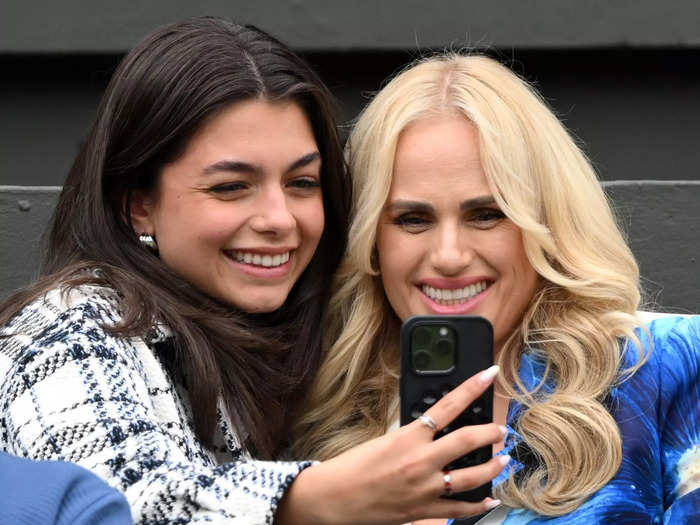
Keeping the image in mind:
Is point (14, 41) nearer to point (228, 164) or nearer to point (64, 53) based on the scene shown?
point (64, 53)

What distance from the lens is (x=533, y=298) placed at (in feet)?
9.82

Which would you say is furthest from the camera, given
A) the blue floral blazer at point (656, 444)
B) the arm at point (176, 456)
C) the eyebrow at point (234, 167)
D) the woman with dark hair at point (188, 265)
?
the eyebrow at point (234, 167)

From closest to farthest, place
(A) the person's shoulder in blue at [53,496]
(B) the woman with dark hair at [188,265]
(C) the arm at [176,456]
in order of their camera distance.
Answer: (A) the person's shoulder in blue at [53,496] → (C) the arm at [176,456] → (B) the woman with dark hair at [188,265]

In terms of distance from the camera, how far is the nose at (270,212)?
2791mm

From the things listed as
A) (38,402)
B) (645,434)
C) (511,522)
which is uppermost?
(38,402)

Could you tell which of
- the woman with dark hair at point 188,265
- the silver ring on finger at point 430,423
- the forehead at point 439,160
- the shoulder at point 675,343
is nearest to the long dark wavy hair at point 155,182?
the woman with dark hair at point 188,265

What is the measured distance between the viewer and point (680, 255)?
3828 mm

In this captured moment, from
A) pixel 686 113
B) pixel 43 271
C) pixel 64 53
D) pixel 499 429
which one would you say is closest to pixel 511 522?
pixel 499 429

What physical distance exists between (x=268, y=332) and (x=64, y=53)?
146 cm

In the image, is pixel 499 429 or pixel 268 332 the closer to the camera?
pixel 499 429

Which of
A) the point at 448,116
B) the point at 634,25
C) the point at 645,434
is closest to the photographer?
the point at 645,434

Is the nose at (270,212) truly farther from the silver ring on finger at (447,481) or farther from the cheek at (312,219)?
the silver ring on finger at (447,481)

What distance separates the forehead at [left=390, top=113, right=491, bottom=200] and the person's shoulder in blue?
1.60m

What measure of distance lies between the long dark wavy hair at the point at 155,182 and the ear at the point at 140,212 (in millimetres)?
16
